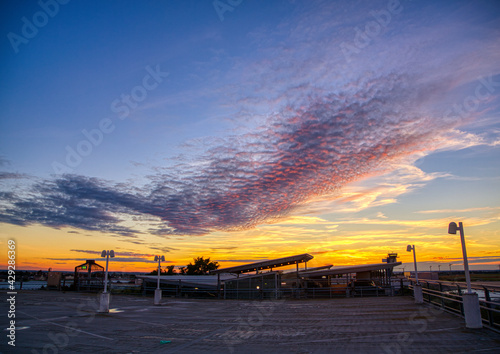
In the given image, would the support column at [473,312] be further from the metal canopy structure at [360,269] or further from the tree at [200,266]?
the tree at [200,266]

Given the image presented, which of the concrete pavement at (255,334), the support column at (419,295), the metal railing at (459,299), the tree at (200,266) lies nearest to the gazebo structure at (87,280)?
the concrete pavement at (255,334)

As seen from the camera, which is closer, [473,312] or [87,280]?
[473,312]

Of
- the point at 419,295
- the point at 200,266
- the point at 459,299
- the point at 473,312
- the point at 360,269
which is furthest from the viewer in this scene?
the point at 200,266

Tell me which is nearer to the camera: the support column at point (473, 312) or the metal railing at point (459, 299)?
the metal railing at point (459, 299)

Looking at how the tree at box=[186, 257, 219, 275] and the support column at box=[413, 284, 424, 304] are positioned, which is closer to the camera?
the support column at box=[413, 284, 424, 304]

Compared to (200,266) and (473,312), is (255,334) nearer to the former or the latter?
(473,312)

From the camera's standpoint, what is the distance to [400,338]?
1202cm

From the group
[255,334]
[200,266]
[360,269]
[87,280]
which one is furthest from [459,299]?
[200,266]

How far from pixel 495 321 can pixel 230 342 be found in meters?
10.2

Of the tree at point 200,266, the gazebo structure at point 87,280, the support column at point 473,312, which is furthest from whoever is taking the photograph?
the tree at point 200,266

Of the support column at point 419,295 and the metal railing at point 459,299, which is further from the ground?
the metal railing at point 459,299

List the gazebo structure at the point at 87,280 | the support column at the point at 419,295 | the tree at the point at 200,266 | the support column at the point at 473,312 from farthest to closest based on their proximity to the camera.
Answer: the tree at the point at 200,266 < the gazebo structure at the point at 87,280 < the support column at the point at 419,295 < the support column at the point at 473,312

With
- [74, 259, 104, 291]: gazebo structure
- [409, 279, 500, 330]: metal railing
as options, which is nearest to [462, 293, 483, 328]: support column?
[409, 279, 500, 330]: metal railing

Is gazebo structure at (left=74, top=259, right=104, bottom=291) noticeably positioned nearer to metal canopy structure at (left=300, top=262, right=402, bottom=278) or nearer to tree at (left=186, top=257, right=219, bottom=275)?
metal canopy structure at (left=300, top=262, right=402, bottom=278)
